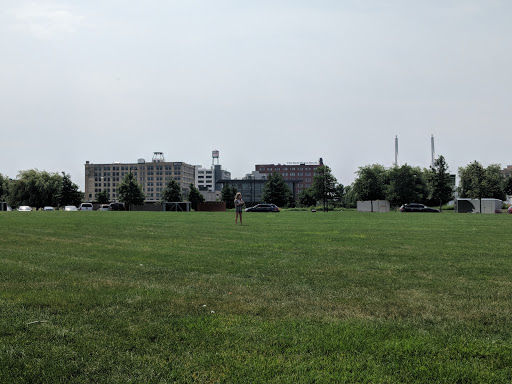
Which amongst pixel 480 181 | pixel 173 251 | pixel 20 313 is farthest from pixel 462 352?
pixel 480 181

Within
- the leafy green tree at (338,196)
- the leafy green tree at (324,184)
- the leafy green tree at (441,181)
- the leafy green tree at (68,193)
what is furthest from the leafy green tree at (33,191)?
the leafy green tree at (441,181)

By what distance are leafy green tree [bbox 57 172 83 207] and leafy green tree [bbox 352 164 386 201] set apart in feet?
213

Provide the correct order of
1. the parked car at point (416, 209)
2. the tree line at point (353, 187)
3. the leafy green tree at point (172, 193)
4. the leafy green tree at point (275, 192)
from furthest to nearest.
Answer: the leafy green tree at point (172, 193) → the leafy green tree at point (275, 192) → the tree line at point (353, 187) → the parked car at point (416, 209)

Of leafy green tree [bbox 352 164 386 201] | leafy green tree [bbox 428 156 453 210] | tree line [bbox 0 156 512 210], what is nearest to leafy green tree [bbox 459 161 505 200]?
tree line [bbox 0 156 512 210]

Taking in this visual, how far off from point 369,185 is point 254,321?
95626 millimetres

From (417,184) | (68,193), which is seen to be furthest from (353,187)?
(68,193)

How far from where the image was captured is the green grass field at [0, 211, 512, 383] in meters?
3.85

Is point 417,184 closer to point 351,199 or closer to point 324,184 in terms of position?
point 351,199

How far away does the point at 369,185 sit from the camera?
320 ft

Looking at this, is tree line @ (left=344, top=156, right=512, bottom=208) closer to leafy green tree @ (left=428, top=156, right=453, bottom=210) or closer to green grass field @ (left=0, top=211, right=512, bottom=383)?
leafy green tree @ (left=428, top=156, right=453, bottom=210)

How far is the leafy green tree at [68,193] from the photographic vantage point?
10412 cm

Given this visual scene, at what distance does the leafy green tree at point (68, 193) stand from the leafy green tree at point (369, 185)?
64.8m

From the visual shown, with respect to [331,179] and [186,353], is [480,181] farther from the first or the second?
[186,353]

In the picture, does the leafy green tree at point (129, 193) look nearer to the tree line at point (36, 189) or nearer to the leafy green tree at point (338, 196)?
the tree line at point (36, 189)
